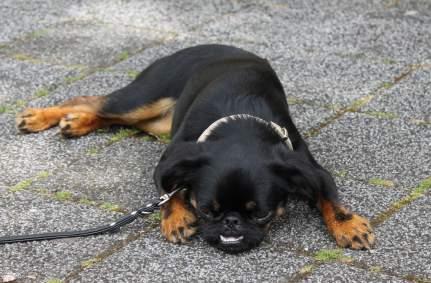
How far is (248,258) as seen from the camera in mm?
4699

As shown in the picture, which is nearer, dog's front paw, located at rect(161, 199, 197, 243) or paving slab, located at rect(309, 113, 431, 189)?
dog's front paw, located at rect(161, 199, 197, 243)

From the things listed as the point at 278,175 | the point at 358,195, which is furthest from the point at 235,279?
the point at 358,195

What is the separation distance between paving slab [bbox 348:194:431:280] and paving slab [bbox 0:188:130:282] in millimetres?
1345

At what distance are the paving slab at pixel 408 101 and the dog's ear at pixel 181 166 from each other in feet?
6.72

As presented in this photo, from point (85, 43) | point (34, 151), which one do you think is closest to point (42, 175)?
point (34, 151)

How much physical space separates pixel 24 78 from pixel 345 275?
3686mm

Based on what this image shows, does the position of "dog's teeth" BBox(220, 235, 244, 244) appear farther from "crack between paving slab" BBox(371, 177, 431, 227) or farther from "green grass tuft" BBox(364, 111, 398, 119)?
"green grass tuft" BBox(364, 111, 398, 119)

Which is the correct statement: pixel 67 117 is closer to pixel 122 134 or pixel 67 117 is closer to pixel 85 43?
pixel 122 134

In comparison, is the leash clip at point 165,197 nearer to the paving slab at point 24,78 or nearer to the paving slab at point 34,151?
the paving slab at point 34,151

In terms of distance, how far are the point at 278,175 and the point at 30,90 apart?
298 cm

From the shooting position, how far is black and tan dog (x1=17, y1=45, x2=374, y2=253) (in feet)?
15.1

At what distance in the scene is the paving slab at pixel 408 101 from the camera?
21.2ft

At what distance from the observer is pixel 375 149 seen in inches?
233

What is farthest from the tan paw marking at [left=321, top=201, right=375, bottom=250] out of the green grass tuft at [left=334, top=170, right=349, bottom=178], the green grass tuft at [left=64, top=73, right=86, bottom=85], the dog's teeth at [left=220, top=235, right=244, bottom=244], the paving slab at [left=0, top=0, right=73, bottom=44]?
the paving slab at [left=0, top=0, right=73, bottom=44]
